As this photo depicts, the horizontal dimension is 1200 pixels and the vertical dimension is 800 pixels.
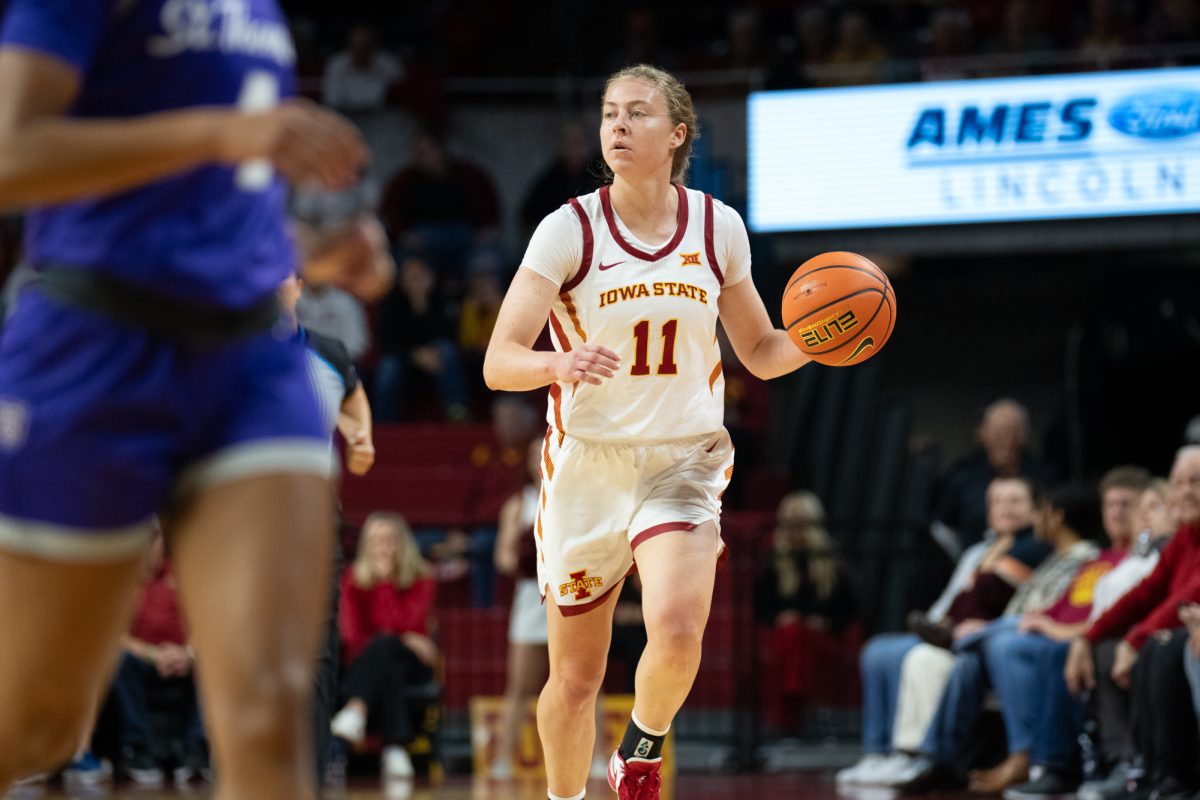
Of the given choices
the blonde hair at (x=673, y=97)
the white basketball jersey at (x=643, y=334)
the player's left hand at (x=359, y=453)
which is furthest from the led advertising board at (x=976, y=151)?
the player's left hand at (x=359, y=453)

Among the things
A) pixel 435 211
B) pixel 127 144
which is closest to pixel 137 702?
pixel 435 211

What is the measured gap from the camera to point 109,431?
2537mm

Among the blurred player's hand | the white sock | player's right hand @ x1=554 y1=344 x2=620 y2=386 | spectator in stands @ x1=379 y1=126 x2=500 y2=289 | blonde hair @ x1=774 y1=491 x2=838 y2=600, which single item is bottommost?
the white sock

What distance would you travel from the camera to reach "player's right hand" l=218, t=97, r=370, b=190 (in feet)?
7.61

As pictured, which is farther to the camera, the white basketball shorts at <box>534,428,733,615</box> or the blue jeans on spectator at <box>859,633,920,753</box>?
the blue jeans on spectator at <box>859,633,920,753</box>

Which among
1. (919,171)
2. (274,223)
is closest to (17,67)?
(274,223)

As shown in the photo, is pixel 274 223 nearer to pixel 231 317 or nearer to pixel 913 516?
pixel 231 317

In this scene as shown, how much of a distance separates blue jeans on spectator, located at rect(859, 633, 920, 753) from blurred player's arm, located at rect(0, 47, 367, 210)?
7674mm

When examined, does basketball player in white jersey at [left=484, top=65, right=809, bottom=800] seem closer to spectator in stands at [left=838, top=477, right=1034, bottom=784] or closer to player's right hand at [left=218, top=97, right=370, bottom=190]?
player's right hand at [left=218, top=97, right=370, bottom=190]

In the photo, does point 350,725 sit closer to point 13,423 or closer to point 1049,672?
point 1049,672

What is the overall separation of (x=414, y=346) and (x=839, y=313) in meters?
9.24

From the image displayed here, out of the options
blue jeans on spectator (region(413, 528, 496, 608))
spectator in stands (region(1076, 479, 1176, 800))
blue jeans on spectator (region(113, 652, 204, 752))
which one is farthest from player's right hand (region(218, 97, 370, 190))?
blue jeans on spectator (region(413, 528, 496, 608))

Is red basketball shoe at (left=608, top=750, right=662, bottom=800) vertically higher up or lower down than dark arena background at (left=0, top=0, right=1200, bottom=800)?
lower down

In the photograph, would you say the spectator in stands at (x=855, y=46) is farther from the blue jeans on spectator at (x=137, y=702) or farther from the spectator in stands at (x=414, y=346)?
the blue jeans on spectator at (x=137, y=702)
